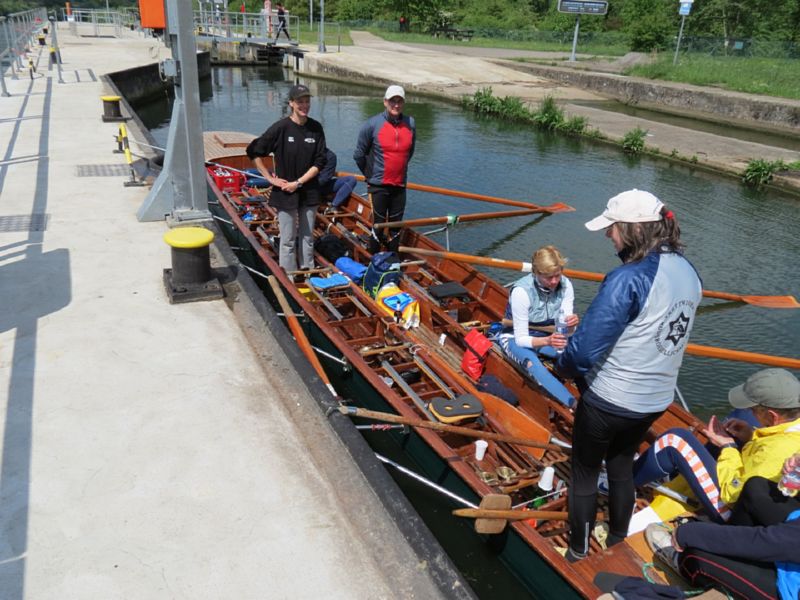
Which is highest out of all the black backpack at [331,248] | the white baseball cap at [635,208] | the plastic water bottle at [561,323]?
the white baseball cap at [635,208]

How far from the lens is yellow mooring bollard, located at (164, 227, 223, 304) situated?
6.01 metres

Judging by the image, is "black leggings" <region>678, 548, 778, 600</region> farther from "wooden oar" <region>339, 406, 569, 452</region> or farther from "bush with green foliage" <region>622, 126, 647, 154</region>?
"bush with green foliage" <region>622, 126, 647, 154</region>

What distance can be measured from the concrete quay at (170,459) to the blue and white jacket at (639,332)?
1.36m

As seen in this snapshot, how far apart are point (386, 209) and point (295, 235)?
1.34 metres

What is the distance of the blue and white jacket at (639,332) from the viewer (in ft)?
9.93

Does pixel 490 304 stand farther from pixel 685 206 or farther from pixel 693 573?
pixel 685 206

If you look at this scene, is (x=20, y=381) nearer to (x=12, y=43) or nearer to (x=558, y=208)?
(x=558, y=208)

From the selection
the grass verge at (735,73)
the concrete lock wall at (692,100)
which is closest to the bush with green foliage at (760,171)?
the concrete lock wall at (692,100)

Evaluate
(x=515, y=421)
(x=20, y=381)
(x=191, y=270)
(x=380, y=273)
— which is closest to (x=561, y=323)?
(x=515, y=421)

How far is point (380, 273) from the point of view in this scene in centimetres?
746

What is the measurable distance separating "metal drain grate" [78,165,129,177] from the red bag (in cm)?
753

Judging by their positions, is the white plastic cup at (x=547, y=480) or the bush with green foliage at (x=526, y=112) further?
the bush with green foliage at (x=526, y=112)

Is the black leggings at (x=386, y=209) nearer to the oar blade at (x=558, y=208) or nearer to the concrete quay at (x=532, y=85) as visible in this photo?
the oar blade at (x=558, y=208)

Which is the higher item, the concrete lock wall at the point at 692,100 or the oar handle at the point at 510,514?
the concrete lock wall at the point at 692,100
